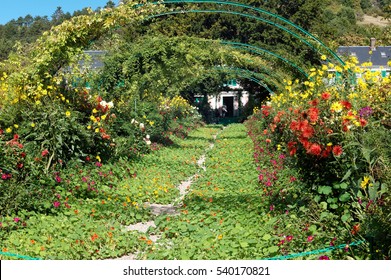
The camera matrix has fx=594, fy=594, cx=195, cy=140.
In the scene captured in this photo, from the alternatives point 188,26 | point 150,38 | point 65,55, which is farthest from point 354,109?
point 188,26

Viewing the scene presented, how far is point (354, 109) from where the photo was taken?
6.37 m

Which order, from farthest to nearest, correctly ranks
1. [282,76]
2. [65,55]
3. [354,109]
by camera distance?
[282,76] → [65,55] → [354,109]

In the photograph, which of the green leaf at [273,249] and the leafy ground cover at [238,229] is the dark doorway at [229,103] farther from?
the green leaf at [273,249]

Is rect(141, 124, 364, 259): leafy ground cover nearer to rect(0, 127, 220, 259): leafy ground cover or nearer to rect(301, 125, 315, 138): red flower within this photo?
rect(0, 127, 220, 259): leafy ground cover

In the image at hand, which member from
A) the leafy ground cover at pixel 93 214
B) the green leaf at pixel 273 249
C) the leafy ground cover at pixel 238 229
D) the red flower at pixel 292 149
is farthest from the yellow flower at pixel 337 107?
the leafy ground cover at pixel 93 214

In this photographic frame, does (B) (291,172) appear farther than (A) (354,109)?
Yes

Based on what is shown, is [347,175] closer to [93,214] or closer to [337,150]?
[337,150]

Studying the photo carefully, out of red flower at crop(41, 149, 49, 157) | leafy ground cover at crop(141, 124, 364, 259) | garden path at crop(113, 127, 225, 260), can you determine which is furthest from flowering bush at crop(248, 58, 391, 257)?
red flower at crop(41, 149, 49, 157)

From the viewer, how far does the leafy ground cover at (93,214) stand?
6230mm

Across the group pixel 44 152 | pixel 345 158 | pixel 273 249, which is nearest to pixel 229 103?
pixel 44 152

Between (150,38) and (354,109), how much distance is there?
32.6 feet

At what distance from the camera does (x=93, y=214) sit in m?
7.83

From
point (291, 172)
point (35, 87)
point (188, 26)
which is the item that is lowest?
point (291, 172)
